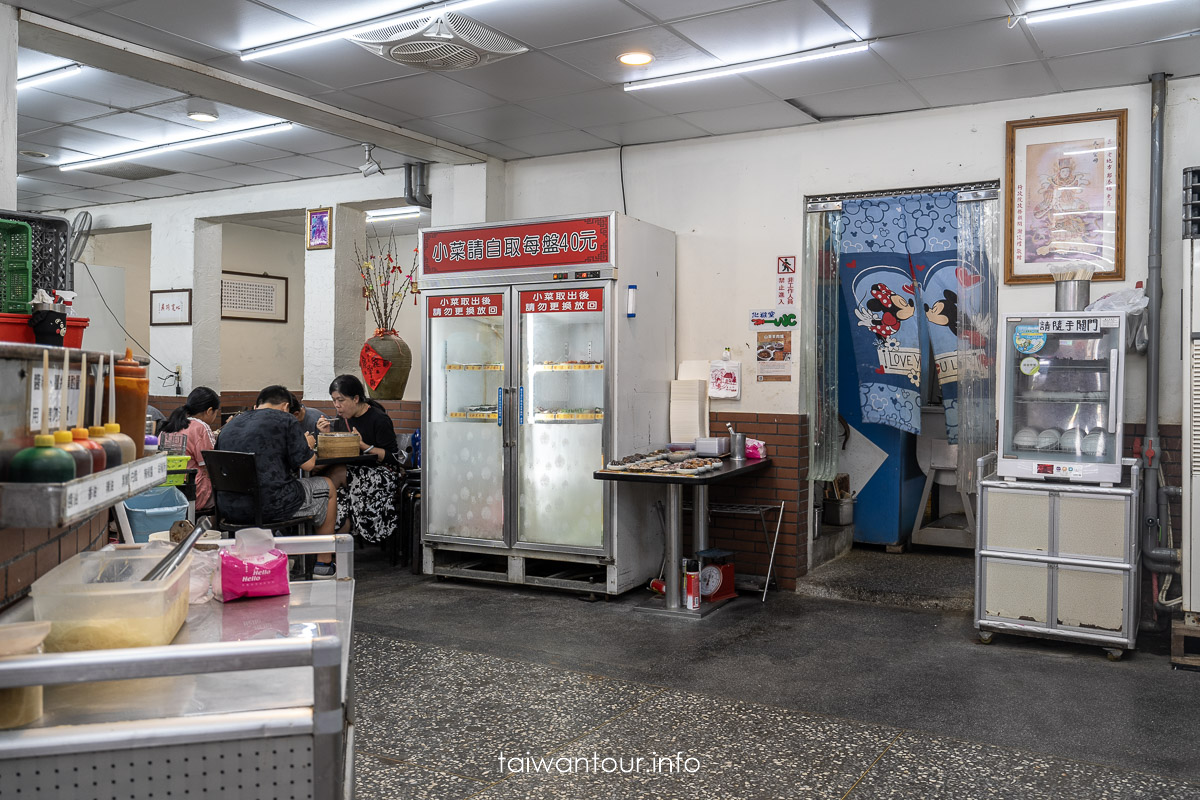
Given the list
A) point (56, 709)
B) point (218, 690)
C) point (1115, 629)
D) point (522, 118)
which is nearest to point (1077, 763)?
point (1115, 629)

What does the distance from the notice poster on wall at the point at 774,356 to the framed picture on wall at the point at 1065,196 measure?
135 cm

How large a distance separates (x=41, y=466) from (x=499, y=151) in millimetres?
5726

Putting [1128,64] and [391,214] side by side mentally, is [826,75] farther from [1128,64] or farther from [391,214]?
[391,214]

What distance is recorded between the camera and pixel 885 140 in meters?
5.82

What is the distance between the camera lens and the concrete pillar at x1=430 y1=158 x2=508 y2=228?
698cm

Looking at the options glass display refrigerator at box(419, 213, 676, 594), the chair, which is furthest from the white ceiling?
the chair

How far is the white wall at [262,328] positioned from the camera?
1100cm

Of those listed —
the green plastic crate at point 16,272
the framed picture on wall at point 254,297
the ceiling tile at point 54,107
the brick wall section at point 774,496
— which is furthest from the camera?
the framed picture on wall at point 254,297

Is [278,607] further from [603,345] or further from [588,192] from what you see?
[588,192]

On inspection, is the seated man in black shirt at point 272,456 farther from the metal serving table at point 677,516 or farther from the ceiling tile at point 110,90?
the ceiling tile at point 110,90

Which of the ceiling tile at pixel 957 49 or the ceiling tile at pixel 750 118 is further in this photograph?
the ceiling tile at pixel 750 118

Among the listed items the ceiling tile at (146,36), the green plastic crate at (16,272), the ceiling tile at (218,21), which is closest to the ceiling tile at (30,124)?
the ceiling tile at (146,36)

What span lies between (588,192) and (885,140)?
6.87 ft

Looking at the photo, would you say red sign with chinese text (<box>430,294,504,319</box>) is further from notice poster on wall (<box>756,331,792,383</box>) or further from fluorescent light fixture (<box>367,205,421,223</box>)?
fluorescent light fixture (<box>367,205,421,223</box>)
